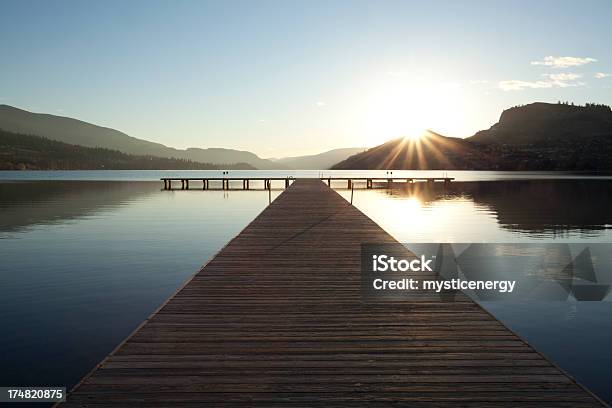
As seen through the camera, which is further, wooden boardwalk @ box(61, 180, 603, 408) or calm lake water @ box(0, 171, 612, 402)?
calm lake water @ box(0, 171, 612, 402)

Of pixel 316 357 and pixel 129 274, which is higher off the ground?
pixel 316 357

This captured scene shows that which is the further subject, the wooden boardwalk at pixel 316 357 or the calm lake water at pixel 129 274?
the calm lake water at pixel 129 274

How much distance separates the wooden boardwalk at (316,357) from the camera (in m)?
4.22

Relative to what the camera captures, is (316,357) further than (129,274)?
No

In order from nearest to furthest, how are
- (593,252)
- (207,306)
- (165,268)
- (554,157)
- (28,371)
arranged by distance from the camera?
(207,306), (28,371), (165,268), (593,252), (554,157)

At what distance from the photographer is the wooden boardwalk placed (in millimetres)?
4219

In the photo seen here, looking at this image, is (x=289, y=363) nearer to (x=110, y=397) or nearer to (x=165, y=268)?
(x=110, y=397)

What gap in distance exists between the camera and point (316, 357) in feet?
16.4

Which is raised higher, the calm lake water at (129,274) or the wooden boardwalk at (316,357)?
the wooden boardwalk at (316,357)

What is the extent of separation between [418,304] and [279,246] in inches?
234

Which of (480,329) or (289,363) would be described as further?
(480,329)

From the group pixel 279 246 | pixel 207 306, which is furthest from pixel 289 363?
pixel 279 246

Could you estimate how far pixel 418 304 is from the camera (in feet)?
23.3

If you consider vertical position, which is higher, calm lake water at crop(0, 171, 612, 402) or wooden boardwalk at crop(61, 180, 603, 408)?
wooden boardwalk at crop(61, 180, 603, 408)
